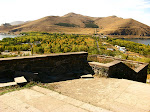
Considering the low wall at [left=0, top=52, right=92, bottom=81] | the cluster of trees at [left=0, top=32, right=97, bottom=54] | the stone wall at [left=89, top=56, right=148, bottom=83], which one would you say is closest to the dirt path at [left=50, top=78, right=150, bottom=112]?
the stone wall at [left=89, top=56, right=148, bottom=83]

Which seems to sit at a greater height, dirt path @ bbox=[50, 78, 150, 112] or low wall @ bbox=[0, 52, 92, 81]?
low wall @ bbox=[0, 52, 92, 81]

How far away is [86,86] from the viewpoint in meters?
5.10

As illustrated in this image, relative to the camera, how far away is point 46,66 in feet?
20.1

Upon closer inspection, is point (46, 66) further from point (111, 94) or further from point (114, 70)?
point (114, 70)

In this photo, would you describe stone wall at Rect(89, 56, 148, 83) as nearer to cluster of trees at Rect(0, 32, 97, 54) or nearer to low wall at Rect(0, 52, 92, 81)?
low wall at Rect(0, 52, 92, 81)

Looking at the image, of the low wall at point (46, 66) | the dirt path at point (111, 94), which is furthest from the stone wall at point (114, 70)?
the dirt path at point (111, 94)

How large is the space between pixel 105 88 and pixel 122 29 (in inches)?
7382

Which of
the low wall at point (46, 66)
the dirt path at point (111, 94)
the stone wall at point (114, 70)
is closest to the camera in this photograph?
the dirt path at point (111, 94)

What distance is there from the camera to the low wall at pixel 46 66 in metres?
5.11

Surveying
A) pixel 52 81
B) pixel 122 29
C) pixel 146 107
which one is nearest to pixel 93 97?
pixel 146 107

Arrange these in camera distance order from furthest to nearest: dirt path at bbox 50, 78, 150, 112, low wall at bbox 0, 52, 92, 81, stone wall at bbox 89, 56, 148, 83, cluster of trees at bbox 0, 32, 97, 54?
1. cluster of trees at bbox 0, 32, 97, 54
2. stone wall at bbox 89, 56, 148, 83
3. low wall at bbox 0, 52, 92, 81
4. dirt path at bbox 50, 78, 150, 112

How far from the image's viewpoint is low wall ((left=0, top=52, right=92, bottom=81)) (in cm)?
511

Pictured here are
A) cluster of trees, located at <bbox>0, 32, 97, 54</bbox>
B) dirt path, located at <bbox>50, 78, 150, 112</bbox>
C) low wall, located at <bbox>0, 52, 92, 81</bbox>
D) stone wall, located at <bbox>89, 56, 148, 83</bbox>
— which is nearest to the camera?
dirt path, located at <bbox>50, 78, 150, 112</bbox>

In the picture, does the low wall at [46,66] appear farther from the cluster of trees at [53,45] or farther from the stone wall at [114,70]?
the cluster of trees at [53,45]
